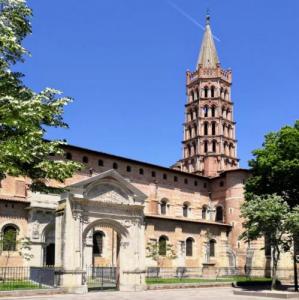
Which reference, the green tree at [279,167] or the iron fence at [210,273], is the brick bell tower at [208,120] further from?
the green tree at [279,167]

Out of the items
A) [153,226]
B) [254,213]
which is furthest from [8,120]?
[153,226]

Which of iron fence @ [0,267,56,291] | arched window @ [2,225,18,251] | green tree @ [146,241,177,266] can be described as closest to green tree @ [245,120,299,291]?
green tree @ [146,241,177,266]

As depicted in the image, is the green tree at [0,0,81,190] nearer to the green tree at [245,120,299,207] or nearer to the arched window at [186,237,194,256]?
the green tree at [245,120,299,207]

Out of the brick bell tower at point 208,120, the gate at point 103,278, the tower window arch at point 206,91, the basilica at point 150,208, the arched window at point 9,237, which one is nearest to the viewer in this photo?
the basilica at point 150,208

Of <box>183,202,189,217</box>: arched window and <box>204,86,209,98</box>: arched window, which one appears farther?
<box>204,86,209,98</box>: arched window

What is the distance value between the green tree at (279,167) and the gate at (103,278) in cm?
1225

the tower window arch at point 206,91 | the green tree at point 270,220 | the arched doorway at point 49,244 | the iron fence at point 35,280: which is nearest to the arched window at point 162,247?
the arched doorway at point 49,244

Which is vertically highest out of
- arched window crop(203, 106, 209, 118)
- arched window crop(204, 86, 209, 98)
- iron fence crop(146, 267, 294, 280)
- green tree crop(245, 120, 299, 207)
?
arched window crop(204, 86, 209, 98)

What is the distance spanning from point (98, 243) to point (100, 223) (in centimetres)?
1745

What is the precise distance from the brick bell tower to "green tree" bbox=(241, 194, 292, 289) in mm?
40952

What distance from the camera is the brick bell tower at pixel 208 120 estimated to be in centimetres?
7488

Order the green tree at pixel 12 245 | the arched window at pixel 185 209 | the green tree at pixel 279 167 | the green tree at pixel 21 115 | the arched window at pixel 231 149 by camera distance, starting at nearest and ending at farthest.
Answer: the green tree at pixel 21 115, the green tree at pixel 279 167, the green tree at pixel 12 245, the arched window at pixel 185 209, the arched window at pixel 231 149

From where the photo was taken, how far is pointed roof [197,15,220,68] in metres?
80.8

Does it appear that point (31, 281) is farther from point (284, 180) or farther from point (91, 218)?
point (284, 180)
